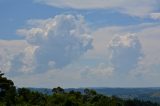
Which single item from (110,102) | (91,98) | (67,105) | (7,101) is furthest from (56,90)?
(7,101)

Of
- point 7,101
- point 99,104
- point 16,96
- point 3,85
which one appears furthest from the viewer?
point 99,104

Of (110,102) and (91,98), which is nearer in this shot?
(110,102)

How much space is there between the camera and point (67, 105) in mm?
132750

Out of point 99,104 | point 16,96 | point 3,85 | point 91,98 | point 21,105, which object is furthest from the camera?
point 91,98

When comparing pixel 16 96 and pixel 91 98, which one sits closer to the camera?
pixel 16 96

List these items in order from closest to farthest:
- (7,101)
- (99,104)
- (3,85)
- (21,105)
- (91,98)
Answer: (21,105)
(7,101)
(3,85)
(99,104)
(91,98)

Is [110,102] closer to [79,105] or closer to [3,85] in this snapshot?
[79,105]

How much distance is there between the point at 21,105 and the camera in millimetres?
112312

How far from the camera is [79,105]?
13138 cm

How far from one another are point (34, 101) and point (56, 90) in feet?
156

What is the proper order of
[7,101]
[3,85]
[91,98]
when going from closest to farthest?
[7,101], [3,85], [91,98]

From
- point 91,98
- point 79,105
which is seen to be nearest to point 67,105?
point 79,105

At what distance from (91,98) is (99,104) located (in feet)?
71.8

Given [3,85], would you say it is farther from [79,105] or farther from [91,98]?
[91,98]
